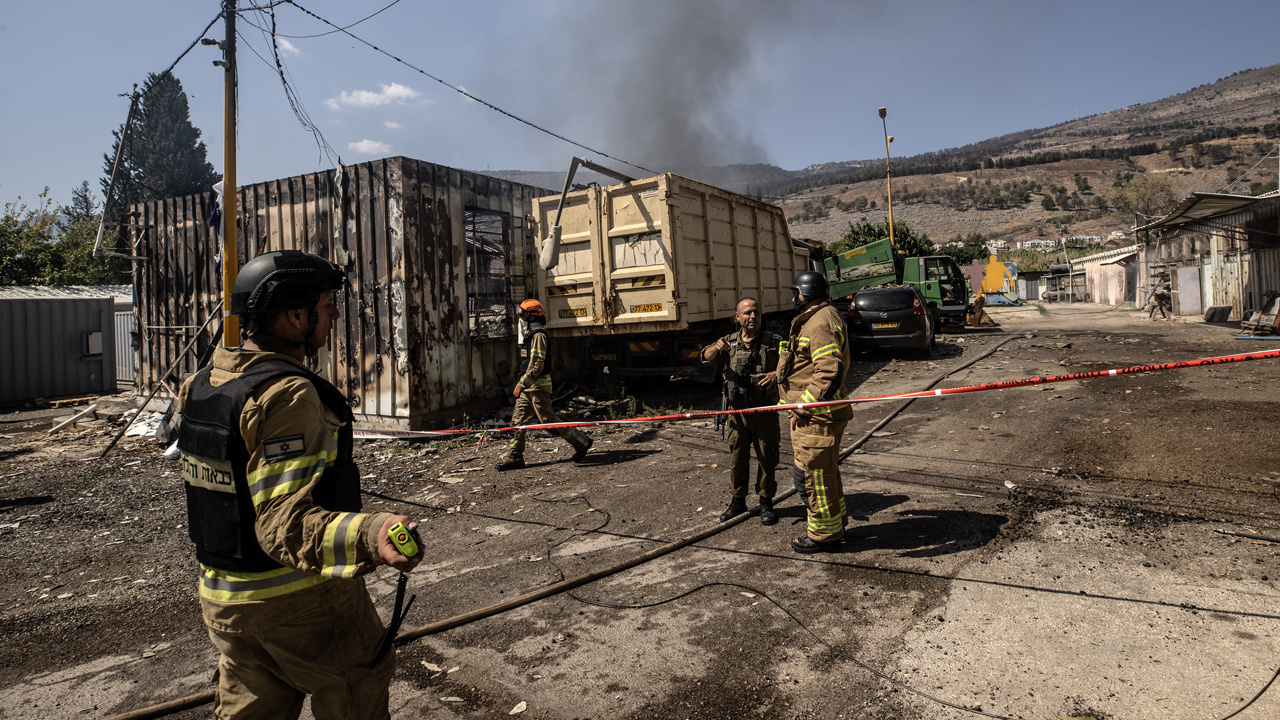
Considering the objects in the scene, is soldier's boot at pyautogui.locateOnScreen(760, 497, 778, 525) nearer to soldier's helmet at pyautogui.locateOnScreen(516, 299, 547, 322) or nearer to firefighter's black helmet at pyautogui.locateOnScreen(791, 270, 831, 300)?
firefighter's black helmet at pyautogui.locateOnScreen(791, 270, 831, 300)

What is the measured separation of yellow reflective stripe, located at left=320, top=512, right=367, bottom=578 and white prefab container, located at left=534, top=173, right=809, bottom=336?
283 inches

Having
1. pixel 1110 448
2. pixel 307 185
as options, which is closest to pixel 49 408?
pixel 307 185

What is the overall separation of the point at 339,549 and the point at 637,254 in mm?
7524

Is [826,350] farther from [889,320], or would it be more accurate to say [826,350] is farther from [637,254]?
[889,320]

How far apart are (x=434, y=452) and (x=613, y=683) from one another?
18.6 ft

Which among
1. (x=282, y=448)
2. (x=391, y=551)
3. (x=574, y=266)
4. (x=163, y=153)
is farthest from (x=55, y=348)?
(x=163, y=153)

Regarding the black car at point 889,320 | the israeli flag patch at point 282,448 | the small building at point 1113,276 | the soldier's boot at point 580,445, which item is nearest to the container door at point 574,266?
the soldier's boot at point 580,445

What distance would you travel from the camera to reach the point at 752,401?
4992mm

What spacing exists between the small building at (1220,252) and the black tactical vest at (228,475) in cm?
1696

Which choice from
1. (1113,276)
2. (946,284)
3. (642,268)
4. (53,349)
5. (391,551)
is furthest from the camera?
(1113,276)

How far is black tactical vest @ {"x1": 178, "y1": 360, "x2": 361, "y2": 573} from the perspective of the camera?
163 cm

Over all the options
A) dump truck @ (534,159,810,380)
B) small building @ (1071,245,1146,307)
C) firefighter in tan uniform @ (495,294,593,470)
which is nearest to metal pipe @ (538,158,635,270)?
dump truck @ (534,159,810,380)

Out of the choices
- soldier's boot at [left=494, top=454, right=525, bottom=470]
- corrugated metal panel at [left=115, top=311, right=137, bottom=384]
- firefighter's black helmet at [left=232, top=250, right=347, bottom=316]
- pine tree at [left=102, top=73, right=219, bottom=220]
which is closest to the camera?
firefighter's black helmet at [left=232, top=250, right=347, bottom=316]

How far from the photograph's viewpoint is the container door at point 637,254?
334 inches
